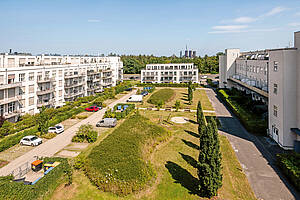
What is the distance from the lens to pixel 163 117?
118ft

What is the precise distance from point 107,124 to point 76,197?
17.4 metres

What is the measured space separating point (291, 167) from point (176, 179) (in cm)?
951

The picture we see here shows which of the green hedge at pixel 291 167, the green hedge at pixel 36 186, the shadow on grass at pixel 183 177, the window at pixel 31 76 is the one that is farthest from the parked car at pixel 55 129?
the green hedge at pixel 291 167

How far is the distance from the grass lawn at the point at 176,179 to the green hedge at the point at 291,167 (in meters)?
3.42

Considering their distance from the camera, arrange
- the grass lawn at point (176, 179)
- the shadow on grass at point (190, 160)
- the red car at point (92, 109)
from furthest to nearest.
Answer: the red car at point (92, 109)
the shadow on grass at point (190, 160)
the grass lawn at point (176, 179)

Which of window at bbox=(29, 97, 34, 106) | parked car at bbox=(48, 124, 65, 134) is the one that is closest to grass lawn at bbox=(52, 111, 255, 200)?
parked car at bbox=(48, 124, 65, 134)

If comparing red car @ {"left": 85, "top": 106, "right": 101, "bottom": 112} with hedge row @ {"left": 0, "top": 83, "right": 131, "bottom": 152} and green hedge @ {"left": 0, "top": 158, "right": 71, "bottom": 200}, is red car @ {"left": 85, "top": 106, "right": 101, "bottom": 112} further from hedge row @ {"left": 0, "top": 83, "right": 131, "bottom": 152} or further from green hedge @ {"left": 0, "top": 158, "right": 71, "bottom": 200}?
green hedge @ {"left": 0, "top": 158, "right": 71, "bottom": 200}

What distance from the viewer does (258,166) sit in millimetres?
18438

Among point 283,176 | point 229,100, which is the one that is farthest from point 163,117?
point 283,176

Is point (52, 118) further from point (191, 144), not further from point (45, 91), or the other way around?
point (191, 144)

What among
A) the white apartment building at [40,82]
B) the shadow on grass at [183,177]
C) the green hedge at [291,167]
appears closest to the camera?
the green hedge at [291,167]

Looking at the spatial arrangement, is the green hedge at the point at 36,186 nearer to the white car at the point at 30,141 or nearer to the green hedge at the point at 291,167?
the white car at the point at 30,141

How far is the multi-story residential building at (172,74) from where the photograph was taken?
252 ft

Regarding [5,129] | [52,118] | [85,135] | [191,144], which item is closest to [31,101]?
[52,118]
